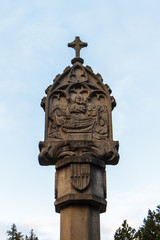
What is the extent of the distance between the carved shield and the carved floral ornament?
34 centimetres

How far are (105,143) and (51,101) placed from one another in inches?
64.7

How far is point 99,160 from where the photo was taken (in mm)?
7230

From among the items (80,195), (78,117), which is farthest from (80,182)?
(78,117)

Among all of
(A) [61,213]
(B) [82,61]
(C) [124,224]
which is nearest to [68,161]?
(A) [61,213]

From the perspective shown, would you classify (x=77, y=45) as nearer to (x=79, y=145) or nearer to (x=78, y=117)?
(x=78, y=117)

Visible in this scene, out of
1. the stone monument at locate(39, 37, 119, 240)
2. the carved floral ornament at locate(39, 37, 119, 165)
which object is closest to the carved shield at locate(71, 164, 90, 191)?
the stone monument at locate(39, 37, 119, 240)

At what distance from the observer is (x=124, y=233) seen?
82.6 feet

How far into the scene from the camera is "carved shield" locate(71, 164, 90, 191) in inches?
268

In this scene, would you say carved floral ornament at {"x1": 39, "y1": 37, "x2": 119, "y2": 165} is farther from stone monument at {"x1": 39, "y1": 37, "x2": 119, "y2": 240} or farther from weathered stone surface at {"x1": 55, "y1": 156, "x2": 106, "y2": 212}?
weathered stone surface at {"x1": 55, "y1": 156, "x2": 106, "y2": 212}

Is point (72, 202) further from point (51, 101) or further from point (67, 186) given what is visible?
point (51, 101)

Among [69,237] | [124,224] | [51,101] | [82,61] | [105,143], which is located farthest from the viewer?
[124,224]

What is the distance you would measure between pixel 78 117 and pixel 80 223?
2347mm

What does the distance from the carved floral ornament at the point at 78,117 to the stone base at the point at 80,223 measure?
3.68 feet

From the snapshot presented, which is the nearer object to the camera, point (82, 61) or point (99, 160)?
point (99, 160)
